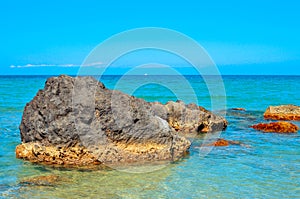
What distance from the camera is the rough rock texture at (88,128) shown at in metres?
9.95

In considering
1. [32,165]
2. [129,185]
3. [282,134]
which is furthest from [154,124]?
[282,134]

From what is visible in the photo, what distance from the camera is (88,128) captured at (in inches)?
396

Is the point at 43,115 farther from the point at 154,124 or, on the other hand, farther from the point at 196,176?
the point at 196,176

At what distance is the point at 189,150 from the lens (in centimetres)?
1208

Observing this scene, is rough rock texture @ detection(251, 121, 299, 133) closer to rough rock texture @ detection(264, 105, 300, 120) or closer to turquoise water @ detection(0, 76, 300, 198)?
turquoise water @ detection(0, 76, 300, 198)

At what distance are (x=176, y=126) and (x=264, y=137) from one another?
3599 millimetres

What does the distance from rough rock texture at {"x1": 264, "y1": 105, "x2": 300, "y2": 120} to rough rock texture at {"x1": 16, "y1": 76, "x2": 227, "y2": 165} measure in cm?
1204

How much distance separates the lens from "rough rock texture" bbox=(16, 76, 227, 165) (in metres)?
9.95

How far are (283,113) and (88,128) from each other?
1462cm

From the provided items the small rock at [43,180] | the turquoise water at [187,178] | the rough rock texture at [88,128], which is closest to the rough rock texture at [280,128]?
the turquoise water at [187,178]

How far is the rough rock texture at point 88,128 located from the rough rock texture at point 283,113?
12038mm

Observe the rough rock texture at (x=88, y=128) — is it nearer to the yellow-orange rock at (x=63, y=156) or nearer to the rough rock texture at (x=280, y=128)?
the yellow-orange rock at (x=63, y=156)

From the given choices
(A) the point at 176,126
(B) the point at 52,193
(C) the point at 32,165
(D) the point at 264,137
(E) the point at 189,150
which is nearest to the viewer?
(B) the point at 52,193

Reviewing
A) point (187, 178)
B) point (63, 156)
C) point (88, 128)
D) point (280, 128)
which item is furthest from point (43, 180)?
point (280, 128)
